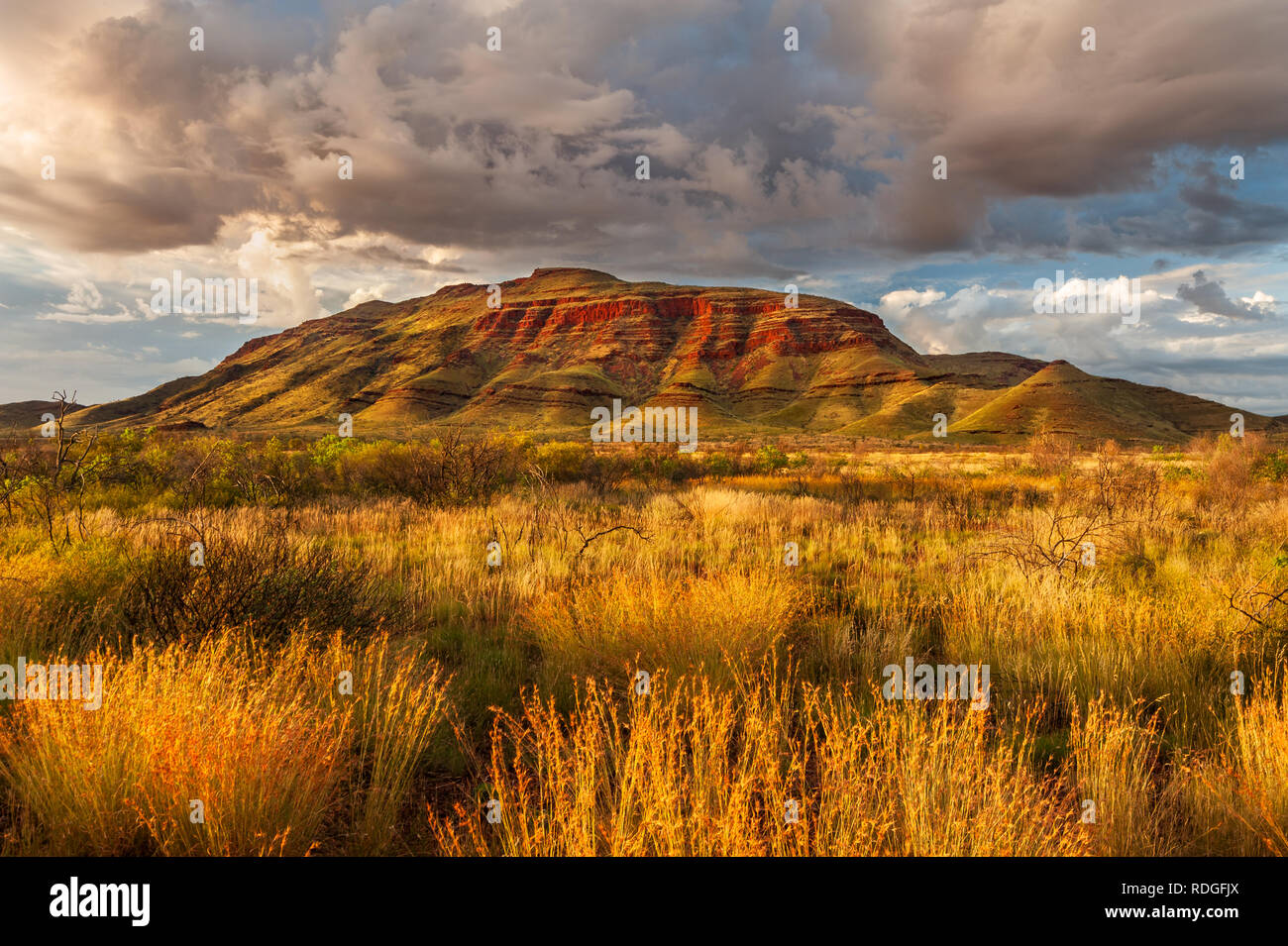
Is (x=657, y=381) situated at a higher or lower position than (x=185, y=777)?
higher

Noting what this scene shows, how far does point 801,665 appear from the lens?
518 cm

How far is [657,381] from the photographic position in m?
151

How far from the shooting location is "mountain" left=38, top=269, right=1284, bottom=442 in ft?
364

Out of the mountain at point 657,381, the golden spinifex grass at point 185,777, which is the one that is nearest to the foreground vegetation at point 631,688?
the golden spinifex grass at point 185,777

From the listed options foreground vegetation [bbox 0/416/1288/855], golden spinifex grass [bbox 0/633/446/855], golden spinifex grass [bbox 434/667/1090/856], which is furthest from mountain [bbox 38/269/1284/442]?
golden spinifex grass [bbox 0/633/446/855]

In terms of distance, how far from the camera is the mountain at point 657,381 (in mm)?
110812

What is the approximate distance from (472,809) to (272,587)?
322cm

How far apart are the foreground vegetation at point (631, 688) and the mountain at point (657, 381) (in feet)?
292

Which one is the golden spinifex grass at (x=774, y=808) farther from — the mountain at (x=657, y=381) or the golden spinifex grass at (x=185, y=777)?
the mountain at (x=657, y=381)

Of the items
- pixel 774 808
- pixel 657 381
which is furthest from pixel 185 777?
pixel 657 381

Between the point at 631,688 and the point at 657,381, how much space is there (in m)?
148

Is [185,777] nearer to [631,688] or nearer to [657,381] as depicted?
[631,688]

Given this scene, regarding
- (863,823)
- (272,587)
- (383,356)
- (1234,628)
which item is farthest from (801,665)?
(383,356)

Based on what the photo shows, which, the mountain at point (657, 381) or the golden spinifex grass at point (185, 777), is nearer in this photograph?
the golden spinifex grass at point (185, 777)
